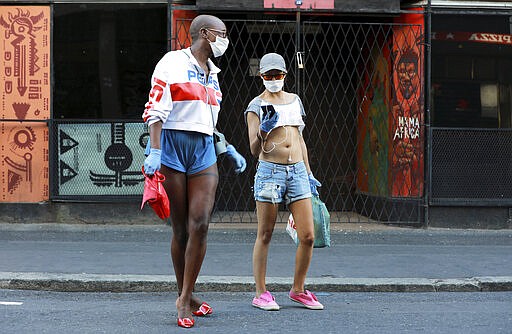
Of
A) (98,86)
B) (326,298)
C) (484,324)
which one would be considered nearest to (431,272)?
(326,298)

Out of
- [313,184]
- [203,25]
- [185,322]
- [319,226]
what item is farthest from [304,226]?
[203,25]

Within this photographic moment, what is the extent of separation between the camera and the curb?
746cm

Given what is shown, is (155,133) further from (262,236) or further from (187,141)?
(262,236)

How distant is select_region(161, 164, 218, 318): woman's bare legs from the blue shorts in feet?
0.14

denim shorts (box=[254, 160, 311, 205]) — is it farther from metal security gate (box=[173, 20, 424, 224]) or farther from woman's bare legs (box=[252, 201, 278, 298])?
metal security gate (box=[173, 20, 424, 224])

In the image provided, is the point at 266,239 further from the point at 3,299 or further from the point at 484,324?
the point at 3,299

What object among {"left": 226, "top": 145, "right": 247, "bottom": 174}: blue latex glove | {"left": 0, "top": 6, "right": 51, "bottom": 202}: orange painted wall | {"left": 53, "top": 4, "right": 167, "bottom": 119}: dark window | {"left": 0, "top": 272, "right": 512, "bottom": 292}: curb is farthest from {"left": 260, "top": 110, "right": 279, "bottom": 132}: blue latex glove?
{"left": 0, "top": 6, "right": 51, "bottom": 202}: orange painted wall

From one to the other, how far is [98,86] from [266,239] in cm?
582

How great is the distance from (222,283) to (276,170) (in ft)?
4.76

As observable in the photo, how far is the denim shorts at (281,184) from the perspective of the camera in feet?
21.2

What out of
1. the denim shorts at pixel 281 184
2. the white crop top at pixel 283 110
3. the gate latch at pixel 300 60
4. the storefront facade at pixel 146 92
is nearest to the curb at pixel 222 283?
the denim shorts at pixel 281 184

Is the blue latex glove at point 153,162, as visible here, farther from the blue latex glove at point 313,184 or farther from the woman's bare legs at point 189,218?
the blue latex glove at point 313,184

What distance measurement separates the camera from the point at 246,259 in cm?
895

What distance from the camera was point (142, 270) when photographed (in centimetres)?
808
